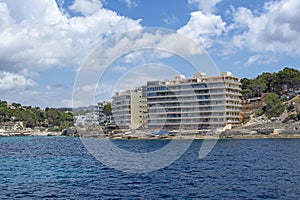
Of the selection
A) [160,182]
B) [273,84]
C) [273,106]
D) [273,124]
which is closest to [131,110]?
[273,106]

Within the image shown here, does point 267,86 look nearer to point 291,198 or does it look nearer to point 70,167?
point 70,167

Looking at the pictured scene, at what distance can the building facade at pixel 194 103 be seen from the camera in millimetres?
138250

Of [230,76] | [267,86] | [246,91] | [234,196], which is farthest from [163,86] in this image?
[234,196]

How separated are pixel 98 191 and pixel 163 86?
11696 centimetres

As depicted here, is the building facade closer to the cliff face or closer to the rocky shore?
the cliff face

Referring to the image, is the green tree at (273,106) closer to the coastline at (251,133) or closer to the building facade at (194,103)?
the coastline at (251,133)

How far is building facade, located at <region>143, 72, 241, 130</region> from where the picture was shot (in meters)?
138

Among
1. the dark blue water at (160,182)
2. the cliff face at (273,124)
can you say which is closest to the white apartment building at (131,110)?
the cliff face at (273,124)

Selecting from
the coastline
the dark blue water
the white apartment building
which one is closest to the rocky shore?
the coastline

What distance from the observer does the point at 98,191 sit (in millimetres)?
32438

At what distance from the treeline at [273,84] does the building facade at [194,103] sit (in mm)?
13191

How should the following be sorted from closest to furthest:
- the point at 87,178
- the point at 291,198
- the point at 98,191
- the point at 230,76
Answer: the point at 291,198
the point at 98,191
the point at 87,178
the point at 230,76

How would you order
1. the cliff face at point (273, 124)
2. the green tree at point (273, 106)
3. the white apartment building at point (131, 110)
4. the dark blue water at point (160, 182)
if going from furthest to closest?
the white apartment building at point (131, 110) → the green tree at point (273, 106) → the cliff face at point (273, 124) → the dark blue water at point (160, 182)

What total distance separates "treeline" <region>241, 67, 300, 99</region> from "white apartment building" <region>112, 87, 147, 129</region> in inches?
1715
